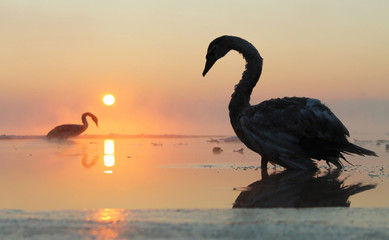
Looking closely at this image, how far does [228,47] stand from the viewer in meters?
10.1

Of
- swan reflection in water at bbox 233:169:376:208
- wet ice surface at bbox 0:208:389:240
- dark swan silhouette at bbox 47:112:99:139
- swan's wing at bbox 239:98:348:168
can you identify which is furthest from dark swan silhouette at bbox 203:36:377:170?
dark swan silhouette at bbox 47:112:99:139

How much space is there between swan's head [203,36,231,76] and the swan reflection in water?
9.13 ft

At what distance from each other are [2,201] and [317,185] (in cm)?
390

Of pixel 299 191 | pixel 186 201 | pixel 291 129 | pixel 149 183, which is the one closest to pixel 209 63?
pixel 291 129

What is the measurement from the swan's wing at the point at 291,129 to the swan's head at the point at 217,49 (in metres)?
1.97

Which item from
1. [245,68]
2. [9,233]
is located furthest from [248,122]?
[9,233]

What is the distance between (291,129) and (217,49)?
2.61m

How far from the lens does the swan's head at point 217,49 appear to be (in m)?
10.1

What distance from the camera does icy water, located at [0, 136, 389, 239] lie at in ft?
13.2

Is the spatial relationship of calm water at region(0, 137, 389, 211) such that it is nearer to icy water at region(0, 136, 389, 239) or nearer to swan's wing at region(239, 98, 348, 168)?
icy water at region(0, 136, 389, 239)

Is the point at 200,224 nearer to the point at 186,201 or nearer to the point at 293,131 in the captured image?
the point at 186,201

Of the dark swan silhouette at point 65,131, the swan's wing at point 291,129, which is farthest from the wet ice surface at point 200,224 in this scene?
the dark swan silhouette at point 65,131

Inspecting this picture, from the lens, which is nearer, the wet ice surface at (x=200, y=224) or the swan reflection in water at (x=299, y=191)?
the wet ice surface at (x=200, y=224)

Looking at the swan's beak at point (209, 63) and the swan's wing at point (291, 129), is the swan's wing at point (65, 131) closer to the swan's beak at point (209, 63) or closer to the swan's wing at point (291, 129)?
the swan's beak at point (209, 63)
